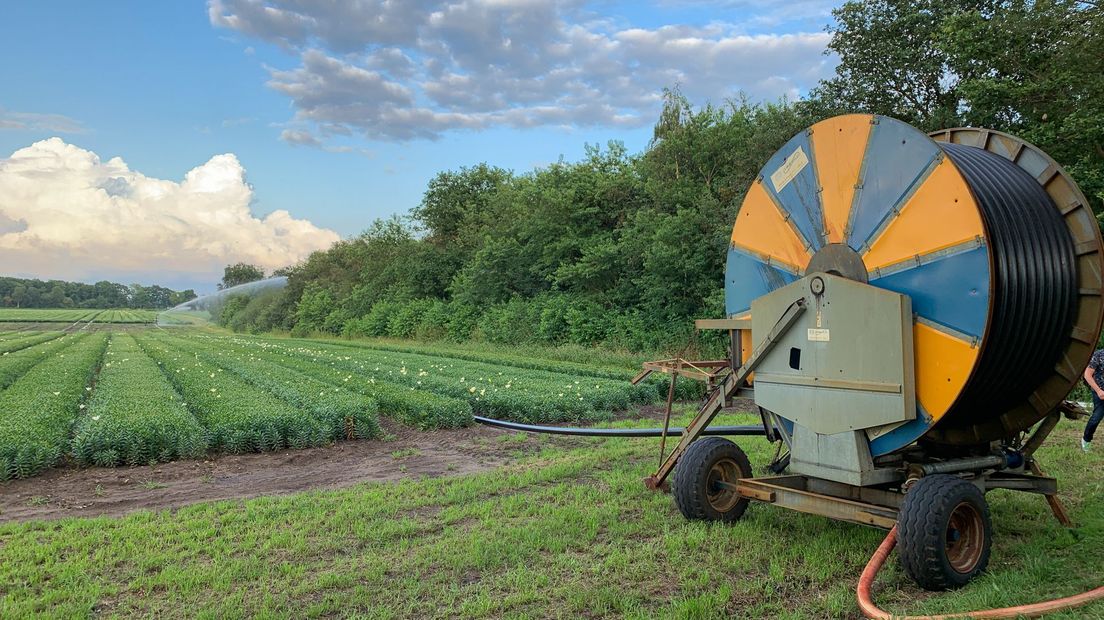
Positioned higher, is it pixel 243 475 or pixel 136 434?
pixel 136 434

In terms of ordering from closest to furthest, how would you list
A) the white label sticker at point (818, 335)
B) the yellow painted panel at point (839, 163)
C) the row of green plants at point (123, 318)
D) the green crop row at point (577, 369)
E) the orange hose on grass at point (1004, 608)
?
1. the orange hose on grass at point (1004, 608)
2. the white label sticker at point (818, 335)
3. the yellow painted panel at point (839, 163)
4. the green crop row at point (577, 369)
5. the row of green plants at point (123, 318)

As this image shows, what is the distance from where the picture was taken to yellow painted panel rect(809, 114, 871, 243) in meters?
5.30

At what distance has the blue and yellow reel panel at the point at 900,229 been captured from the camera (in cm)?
452

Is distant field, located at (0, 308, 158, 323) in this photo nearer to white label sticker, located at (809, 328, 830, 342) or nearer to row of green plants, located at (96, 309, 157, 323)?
row of green plants, located at (96, 309, 157, 323)

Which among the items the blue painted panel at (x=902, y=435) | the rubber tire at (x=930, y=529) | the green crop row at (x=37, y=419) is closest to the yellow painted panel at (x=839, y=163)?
the blue painted panel at (x=902, y=435)

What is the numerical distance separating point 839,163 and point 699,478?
2852 mm

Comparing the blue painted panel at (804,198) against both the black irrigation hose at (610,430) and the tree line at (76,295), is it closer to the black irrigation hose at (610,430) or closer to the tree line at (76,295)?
the black irrigation hose at (610,430)

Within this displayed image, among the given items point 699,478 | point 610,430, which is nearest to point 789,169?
point 699,478

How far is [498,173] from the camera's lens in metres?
52.6

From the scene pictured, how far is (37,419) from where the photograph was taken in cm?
977

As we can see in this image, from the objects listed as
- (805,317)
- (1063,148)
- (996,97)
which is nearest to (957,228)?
(805,317)

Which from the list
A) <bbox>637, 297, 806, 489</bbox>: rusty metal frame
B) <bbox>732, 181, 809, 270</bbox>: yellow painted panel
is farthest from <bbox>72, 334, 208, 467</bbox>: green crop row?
<bbox>732, 181, 809, 270</bbox>: yellow painted panel

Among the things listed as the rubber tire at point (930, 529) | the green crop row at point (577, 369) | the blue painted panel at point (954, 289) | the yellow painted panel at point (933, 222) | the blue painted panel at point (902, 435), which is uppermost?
the yellow painted panel at point (933, 222)

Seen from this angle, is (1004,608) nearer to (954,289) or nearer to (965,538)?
(965,538)
